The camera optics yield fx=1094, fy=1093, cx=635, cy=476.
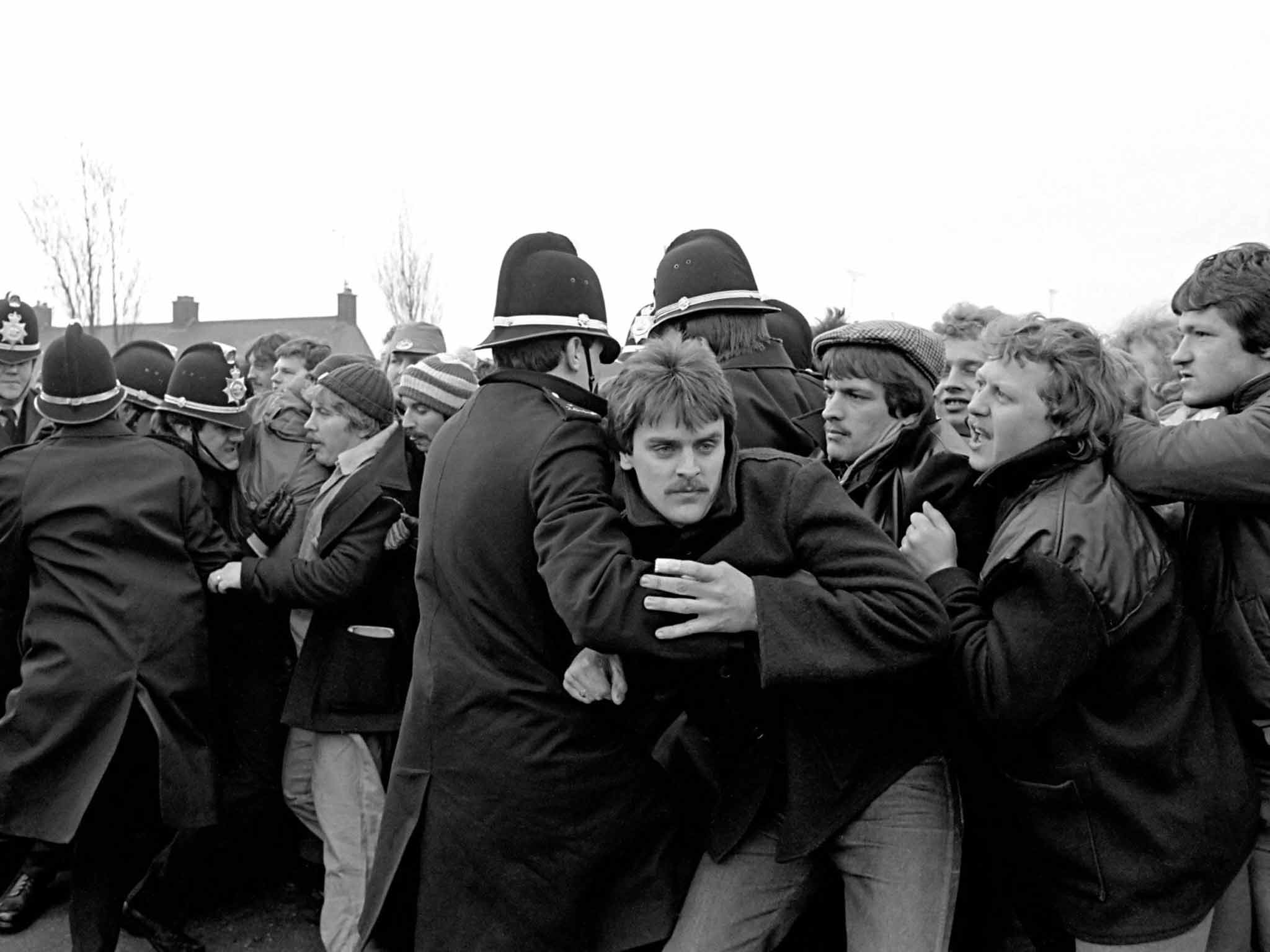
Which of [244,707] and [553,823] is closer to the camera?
[553,823]

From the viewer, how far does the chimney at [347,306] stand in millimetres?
44344

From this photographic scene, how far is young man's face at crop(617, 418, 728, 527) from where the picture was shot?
245 cm

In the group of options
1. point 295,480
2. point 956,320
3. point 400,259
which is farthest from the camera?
point 400,259

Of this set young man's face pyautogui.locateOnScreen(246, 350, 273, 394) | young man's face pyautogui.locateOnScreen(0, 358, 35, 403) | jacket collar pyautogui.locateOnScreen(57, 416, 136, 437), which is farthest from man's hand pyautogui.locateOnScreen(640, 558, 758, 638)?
young man's face pyautogui.locateOnScreen(246, 350, 273, 394)

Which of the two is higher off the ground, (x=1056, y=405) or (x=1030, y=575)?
(x=1056, y=405)

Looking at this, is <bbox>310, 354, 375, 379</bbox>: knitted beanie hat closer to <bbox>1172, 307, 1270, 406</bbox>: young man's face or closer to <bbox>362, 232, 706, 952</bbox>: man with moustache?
<bbox>362, 232, 706, 952</bbox>: man with moustache

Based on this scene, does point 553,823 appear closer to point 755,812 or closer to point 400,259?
point 755,812

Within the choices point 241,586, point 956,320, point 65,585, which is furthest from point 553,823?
point 956,320

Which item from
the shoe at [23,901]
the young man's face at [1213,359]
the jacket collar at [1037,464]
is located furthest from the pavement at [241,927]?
the young man's face at [1213,359]

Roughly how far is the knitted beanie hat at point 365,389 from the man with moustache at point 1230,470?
2789 mm

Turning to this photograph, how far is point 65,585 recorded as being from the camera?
12.6ft

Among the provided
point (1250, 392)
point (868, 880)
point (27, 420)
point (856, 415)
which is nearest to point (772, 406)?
point (856, 415)

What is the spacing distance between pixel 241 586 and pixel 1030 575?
9.30 ft

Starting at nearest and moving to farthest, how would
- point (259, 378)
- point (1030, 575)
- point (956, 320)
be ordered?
point (1030, 575), point (956, 320), point (259, 378)
